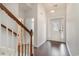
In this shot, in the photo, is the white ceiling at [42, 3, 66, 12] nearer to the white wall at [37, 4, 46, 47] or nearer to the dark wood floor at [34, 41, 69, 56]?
the white wall at [37, 4, 46, 47]

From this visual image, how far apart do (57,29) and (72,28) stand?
0.15 m

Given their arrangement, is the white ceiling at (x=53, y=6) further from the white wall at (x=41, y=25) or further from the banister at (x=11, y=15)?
the banister at (x=11, y=15)

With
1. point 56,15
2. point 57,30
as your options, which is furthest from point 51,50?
point 56,15

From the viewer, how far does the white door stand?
1.34 m

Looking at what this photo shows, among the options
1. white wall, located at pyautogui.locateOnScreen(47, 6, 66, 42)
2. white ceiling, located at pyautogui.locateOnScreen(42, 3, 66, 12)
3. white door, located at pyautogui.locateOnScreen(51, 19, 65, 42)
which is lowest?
white door, located at pyautogui.locateOnScreen(51, 19, 65, 42)

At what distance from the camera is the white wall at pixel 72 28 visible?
1323 mm

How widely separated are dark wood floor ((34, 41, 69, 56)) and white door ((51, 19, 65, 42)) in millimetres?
49

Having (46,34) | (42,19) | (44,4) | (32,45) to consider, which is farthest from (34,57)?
(44,4)

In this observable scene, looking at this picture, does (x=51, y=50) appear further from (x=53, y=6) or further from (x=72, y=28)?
(x=53, y=6)

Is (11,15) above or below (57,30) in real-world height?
above

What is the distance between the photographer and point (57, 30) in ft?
4.46

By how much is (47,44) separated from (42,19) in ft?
0.81

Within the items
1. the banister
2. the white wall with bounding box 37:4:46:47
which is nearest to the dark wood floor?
the white wall with bounding box 37:4:46:47

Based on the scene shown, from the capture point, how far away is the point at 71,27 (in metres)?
1.37
